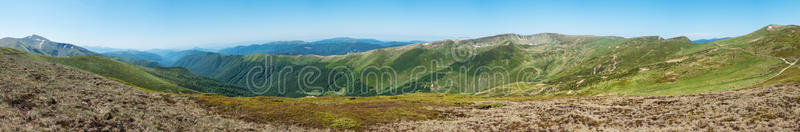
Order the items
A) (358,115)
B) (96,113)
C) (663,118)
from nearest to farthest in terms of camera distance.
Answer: (96,113) < (663,118) < (358,115)

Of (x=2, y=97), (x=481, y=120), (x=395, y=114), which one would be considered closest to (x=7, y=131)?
(x=2, y=97)

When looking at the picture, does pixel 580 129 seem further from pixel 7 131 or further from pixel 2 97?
pixel 2 97

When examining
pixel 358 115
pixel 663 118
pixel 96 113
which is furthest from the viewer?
pixel 358 115

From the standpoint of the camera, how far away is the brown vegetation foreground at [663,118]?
130 feet

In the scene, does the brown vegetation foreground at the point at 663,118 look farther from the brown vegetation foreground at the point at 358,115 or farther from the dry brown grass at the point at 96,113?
the dry brown grass at the point at 96,113

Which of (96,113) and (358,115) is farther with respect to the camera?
(358,115)

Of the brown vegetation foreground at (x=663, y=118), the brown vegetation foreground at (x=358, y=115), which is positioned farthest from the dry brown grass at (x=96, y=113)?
the brown vegetation foreground at (x=663, y=118)

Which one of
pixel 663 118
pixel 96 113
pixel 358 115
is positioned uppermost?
pixel 96 113

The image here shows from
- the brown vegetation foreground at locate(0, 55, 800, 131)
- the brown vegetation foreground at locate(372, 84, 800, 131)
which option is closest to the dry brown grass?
the brown vegetation foreground at locate(0, 55, 800, 131)

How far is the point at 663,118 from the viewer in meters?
47.5

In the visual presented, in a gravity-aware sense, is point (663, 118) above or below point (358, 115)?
above

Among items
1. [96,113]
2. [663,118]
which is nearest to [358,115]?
[96,113]

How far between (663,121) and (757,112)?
A: 1159cm

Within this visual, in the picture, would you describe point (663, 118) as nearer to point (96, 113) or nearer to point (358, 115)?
point (358, 115)
